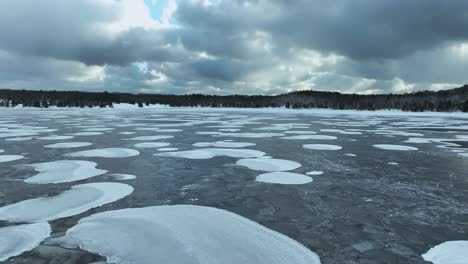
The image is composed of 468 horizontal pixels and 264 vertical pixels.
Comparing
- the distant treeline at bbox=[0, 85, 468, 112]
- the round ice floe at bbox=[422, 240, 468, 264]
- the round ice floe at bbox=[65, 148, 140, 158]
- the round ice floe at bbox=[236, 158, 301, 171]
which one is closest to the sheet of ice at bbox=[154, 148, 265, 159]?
the round ice floe at bbox=[236, 158, 301, 171]

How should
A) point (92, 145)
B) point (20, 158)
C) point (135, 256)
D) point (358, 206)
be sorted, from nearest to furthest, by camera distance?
point (135, 256)
point (358, 206)
point (20, 158)
point (92, 145)

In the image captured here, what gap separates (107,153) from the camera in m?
8.21

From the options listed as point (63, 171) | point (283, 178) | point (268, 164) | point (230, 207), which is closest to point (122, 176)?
point (63, 171)

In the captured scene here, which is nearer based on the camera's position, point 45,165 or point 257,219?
point 257,219

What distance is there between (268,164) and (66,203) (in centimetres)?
405

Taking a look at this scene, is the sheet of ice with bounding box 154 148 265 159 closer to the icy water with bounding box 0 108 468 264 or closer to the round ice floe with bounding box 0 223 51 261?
the icy water with bounding box 0 108 468 264

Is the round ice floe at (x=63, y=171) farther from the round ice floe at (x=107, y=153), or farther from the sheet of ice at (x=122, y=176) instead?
the round ice floe at (x=107, y=153)

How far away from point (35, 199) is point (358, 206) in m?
4.28

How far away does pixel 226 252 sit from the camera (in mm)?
2887

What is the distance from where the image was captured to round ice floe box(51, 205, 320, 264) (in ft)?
9.16

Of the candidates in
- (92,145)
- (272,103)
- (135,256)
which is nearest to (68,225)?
(135,256)

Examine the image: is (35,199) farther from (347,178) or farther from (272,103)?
(272,103)

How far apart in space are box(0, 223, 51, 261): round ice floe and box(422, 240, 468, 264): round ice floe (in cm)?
354

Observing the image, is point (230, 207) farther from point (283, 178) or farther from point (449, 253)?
point (449, 253)
